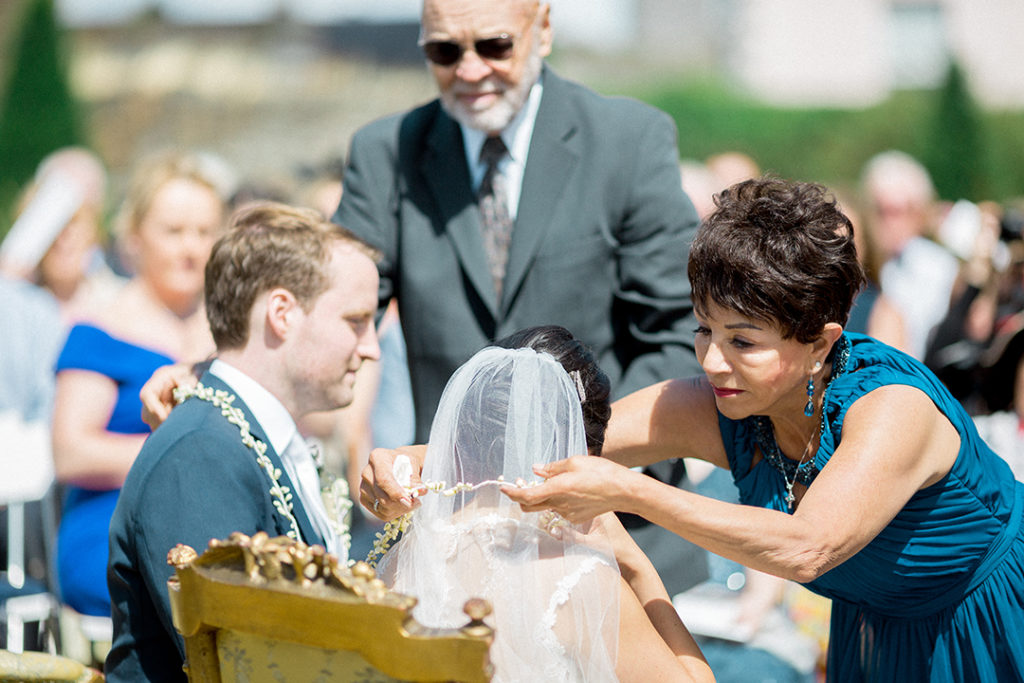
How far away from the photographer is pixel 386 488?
2135 mm

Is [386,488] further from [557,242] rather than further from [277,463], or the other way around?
[557,242]

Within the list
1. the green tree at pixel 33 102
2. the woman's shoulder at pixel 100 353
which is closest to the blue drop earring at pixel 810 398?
the woman's shoulder at pixel 100 353

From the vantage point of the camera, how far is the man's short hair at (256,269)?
2.66 m

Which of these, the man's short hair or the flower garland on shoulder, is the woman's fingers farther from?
the man's short hair

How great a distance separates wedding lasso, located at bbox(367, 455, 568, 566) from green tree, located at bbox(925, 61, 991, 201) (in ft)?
52.1

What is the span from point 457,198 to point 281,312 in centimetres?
84

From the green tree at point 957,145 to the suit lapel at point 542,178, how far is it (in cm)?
1460

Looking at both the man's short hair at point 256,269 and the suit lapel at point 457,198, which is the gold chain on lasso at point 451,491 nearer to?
the man's short hair at point 256,269

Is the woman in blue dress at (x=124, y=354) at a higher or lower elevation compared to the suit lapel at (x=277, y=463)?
lower

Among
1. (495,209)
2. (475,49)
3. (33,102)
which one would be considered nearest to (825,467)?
(495,209)

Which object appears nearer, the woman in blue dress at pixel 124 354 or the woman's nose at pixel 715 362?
the woman's nose at pixel 715 362

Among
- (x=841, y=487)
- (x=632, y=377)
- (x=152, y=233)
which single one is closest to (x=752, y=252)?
(x=841, y=487)

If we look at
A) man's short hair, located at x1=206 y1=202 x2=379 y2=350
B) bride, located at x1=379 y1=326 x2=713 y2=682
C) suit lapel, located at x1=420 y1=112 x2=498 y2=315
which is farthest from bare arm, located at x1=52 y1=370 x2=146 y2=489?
bride, located at x1=379 y1=326 x2=713 y2=682

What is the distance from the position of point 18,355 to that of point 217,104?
1589cm
